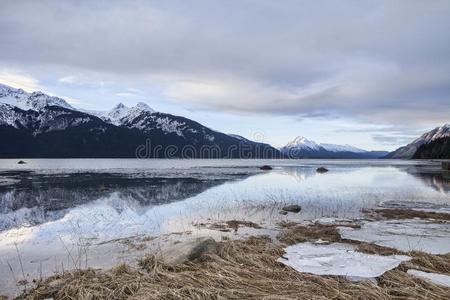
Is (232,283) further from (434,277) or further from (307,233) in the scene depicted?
(307,233)

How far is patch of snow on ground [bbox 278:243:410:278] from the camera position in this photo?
764 centimetres

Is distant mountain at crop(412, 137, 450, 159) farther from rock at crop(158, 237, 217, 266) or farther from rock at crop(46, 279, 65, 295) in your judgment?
rock at crop(46, 279, 65, 295)

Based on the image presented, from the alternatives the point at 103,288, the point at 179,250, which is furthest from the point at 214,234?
the point at 103,288

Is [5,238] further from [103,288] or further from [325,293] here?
[325,293]

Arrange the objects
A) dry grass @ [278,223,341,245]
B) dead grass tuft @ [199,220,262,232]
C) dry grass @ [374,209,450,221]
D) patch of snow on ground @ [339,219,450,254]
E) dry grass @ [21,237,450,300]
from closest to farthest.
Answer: dry grass @ [21,237,450,300]
patch of snow on ground @ [339,219,450,254]
dry grass @ [278,223,341,245]
dead grass tuft @ [199,220,262,232]
dry grass @ [374,209,450,221]

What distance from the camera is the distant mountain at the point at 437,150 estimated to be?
498 ft

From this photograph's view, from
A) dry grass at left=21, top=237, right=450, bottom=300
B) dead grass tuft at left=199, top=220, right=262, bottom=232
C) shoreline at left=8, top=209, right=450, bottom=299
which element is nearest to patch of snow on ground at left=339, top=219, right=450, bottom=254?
shoreline at left=8, top=209, right=450, bottom=299

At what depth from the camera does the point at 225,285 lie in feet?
23.7

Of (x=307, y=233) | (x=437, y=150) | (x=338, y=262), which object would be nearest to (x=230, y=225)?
(x=307, y=233)

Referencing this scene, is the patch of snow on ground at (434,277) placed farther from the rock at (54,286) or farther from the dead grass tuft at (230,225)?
the dead grass tuft at (230,225)

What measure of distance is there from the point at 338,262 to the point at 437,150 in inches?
7149

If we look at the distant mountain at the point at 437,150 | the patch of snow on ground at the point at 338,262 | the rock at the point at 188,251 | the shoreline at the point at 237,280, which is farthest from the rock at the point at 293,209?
the distant mountain at the point at 437,150

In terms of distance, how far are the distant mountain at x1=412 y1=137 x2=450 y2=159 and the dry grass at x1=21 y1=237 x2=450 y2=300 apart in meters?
166

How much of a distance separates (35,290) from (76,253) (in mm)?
3836
